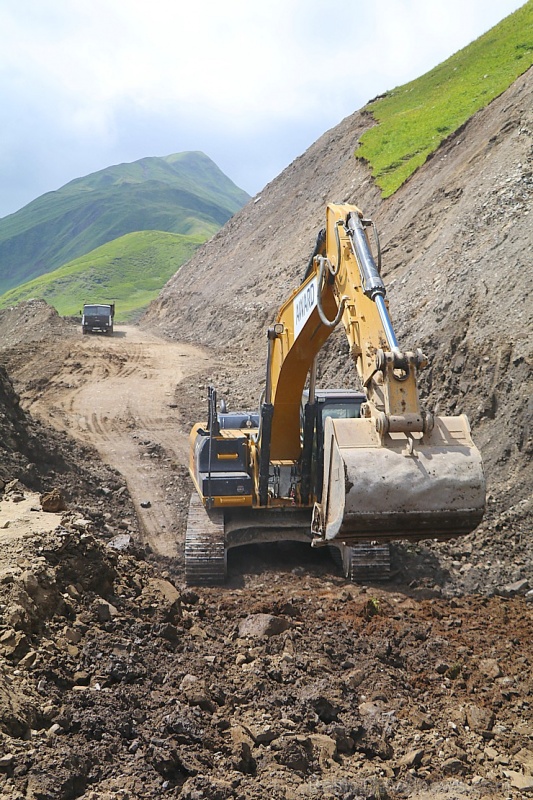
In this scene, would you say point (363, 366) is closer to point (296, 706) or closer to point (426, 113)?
point (296, 706)

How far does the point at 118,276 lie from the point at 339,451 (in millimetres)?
83630

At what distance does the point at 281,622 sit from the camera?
305 inches

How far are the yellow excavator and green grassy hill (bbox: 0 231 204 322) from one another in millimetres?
59149

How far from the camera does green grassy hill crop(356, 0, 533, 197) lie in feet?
94.4

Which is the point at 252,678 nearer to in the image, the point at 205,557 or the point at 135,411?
the point at 205,557

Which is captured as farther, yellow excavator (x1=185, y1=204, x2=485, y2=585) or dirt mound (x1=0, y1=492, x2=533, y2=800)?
yellow excavator (x1=185, y1=204, x2=485, y2=585)

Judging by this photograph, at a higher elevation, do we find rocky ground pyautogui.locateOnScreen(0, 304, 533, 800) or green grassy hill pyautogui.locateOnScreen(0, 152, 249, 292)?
green grassy hill pyautogui.locateOnScreen(0, 152, 249, 292)

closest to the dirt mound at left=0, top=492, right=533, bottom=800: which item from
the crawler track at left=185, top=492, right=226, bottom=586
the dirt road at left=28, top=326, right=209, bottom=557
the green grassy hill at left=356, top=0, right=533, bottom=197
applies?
the crawler track at left=185, top=492, right=226, bottom=586

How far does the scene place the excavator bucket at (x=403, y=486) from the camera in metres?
5.92

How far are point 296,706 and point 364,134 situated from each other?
3519 centimetres

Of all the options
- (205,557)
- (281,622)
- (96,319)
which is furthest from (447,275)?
(96,319)

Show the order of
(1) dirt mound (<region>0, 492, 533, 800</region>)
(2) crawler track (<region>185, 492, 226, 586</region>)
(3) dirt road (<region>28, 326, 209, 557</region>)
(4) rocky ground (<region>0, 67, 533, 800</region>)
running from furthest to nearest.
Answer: (3) dirt road (<region>28, 326, 209, 557</region>) → (2) crawler track (<region>185, 492, 226, 586</region>) → (4) rocky ground (<region>0, 67, 533, 800</region>) → (1) dirt mound (<region>0, 492, 533, 800</region>)

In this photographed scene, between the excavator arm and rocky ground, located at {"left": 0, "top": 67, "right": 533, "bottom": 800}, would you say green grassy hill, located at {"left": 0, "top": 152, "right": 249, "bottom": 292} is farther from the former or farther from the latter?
the excavator arm

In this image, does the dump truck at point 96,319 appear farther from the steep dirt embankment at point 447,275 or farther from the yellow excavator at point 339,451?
the yellow excavator at point 339,451
